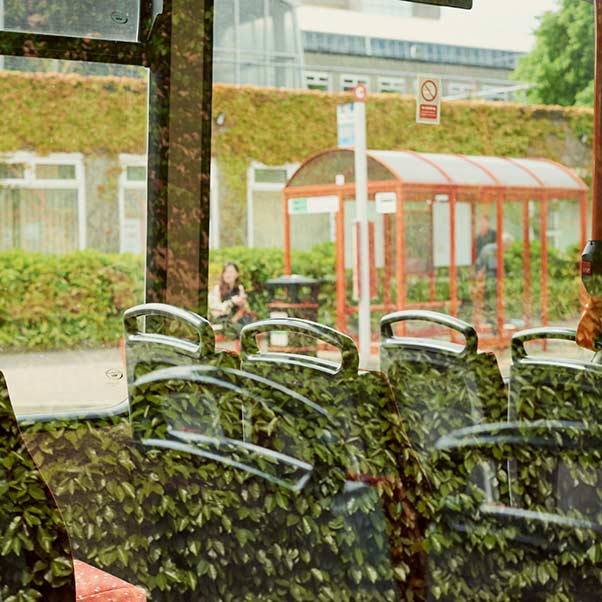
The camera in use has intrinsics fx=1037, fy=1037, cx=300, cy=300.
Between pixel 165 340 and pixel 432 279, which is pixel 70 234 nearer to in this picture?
pixel 165 340

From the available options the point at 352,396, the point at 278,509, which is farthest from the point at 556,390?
the point at 278,509

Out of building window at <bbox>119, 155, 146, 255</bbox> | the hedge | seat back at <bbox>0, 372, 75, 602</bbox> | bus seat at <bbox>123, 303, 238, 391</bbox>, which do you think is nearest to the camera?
seat back at <bbox>0, 372, 75, 602</bbox>

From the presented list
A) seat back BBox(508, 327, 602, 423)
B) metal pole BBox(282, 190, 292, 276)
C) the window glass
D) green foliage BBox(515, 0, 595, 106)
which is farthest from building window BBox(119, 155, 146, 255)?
green foliage BBox(515, 0, 595, 106)

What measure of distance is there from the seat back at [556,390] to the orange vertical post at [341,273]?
0.73 m

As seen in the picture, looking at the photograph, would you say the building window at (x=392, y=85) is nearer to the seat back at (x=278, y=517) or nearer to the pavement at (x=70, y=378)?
the pavement at (x=70, y=378)

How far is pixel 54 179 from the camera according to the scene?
108 inches

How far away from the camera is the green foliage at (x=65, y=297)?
8.75 feet

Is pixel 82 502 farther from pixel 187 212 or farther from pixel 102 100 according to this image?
pixel 102 100

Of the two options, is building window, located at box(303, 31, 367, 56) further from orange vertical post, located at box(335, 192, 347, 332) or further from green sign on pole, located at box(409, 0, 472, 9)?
orange vertical post, located at box(335, 192, 347, 332)

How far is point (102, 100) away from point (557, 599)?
170cm

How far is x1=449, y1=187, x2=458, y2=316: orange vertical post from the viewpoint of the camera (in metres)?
3.27

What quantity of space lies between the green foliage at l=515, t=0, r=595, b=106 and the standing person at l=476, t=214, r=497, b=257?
41 centimetres

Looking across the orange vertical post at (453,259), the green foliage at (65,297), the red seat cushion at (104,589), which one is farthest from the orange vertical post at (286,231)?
the red seat cushion at (104,589)

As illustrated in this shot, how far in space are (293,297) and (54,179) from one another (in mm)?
805
